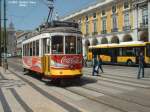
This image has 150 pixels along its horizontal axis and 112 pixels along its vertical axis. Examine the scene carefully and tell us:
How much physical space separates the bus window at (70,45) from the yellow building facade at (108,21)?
40.1 m

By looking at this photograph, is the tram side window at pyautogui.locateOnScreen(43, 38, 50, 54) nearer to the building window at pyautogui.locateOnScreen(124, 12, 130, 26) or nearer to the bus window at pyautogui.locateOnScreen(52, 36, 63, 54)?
the bus window at pyautogui.locateOnScreen(52, 36, 63, 54)

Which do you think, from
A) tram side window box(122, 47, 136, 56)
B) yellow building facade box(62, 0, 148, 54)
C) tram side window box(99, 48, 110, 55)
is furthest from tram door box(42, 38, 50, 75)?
yellow building facade box(62, 0, 148, 54)

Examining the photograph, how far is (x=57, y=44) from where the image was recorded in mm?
20125

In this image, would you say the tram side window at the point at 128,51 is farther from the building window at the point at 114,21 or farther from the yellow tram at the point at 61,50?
the yellow tram at the point at 61,50

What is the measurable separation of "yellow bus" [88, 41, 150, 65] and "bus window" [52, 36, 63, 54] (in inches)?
892

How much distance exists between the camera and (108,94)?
54.2ft

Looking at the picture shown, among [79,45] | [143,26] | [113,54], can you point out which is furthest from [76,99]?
[143,26]

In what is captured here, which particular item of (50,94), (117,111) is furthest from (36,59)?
(117,111)

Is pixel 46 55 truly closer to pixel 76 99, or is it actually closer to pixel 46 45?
pixel 46 45

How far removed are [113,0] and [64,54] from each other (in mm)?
48429

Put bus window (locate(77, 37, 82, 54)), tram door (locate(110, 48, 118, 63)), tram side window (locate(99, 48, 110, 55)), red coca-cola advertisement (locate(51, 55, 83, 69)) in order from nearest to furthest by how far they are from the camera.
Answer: red coca-cola advertisement (locate(51, 55, 83, 69))
bus window (locate(77, 37, 82, 54))
tram door (locate(110, 48, 118, 63))
tram side window (locate(99, 48, 110, 55))

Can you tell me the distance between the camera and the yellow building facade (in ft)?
206

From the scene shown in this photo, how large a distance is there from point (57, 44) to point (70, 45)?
68cm

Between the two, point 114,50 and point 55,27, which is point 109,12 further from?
point 55,27
